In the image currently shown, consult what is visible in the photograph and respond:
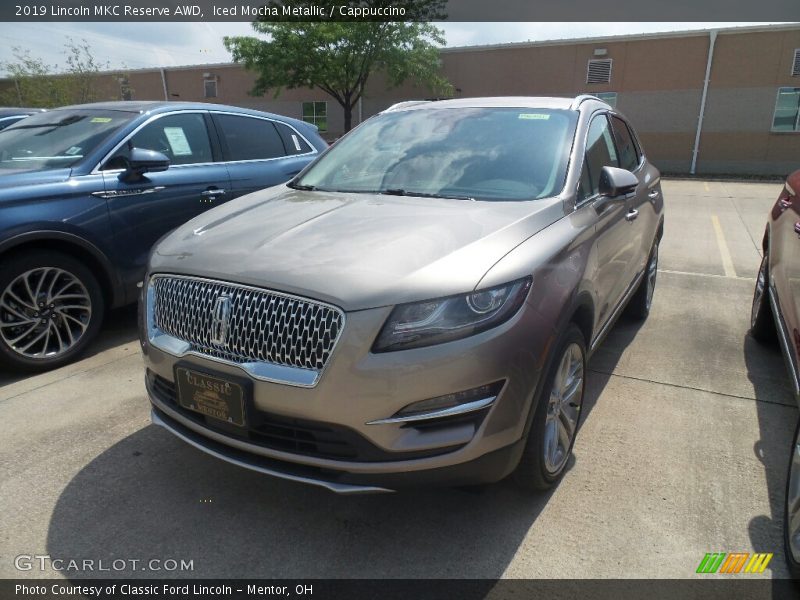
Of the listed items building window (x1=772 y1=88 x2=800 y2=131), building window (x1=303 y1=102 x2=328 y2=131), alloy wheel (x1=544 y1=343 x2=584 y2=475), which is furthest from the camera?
building window (x1=303 y1=102 x2=328 y2=131)

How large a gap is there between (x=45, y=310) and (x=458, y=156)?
2947 millimetres

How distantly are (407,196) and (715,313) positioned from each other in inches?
151

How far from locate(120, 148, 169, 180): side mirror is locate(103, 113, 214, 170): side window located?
100 millimetres

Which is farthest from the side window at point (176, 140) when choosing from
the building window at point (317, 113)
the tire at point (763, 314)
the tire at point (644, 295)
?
the building window at point (317, 113)

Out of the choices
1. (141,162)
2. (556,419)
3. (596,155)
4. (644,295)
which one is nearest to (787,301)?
(596,155)

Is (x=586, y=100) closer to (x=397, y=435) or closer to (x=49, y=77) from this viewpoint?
(x=397, y=435)

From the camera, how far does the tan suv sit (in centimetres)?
203

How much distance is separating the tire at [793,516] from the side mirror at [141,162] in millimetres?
4310

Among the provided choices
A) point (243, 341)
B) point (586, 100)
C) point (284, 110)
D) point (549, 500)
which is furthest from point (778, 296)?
point (284, 110)

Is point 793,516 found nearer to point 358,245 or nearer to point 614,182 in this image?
point 614,182

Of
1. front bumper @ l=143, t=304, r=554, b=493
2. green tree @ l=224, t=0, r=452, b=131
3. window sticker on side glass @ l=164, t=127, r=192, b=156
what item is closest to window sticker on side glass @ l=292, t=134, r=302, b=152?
window sticker on side glass @ l=164, t=127, r=192, b=156

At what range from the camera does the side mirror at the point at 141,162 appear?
4287 millimetres

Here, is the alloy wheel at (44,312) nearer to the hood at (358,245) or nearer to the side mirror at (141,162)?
the side mirror at (141,162)

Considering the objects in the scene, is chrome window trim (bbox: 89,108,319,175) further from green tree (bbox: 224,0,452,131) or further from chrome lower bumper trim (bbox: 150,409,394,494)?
green tree (bbox: 224,0,452,131)
